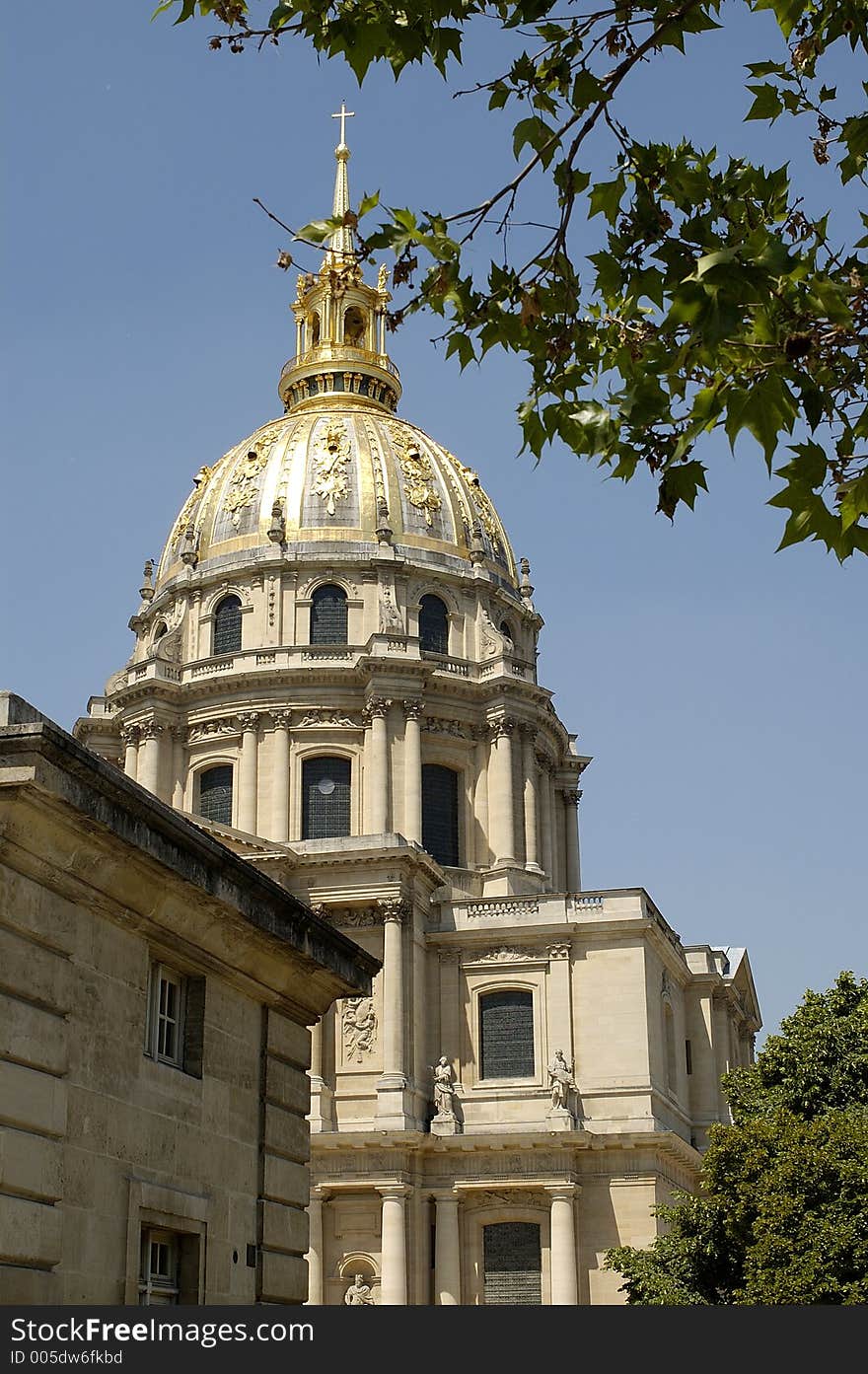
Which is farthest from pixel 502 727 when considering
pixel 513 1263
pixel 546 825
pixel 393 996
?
pixel 513 1263

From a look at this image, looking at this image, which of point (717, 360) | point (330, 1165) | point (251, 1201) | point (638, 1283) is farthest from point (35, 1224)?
point (330, 1165)

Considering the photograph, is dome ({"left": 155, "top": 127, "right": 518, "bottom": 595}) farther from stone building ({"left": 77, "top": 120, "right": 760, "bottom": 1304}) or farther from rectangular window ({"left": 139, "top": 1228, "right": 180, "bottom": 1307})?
rectangular window ({"left": 139, "top": 1228, "right": 180, "bottom": 1307})

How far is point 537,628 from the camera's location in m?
70.6

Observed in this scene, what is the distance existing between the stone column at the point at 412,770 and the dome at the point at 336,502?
7.12 m

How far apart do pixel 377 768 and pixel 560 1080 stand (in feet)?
45.0

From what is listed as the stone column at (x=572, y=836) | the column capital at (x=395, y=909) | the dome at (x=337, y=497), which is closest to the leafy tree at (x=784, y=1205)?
the column capital at (x=395, y=909)

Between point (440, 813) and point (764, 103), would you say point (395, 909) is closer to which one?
point (440, 813)

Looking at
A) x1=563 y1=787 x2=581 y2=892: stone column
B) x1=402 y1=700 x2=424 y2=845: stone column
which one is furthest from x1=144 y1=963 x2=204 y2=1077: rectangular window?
x1=563 y1=787 x2=581 y2=892: stone column

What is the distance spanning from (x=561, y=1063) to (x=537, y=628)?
2432 cm

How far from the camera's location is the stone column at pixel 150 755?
6159 centimetres

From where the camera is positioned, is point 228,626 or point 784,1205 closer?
point 784,1205

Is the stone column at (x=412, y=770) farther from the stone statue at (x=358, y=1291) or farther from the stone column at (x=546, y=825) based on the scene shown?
the stone statue at (x=358, y=1291)

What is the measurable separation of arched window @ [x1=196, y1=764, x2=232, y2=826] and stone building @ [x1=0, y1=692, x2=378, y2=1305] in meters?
46.3

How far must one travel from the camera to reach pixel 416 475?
6856 cm
